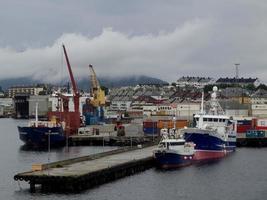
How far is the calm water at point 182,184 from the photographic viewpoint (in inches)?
1698

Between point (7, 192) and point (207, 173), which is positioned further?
point (207, 173)

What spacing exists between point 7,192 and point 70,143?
4713cm

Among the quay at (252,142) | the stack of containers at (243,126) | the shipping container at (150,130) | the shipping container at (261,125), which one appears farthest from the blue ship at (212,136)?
the shipping container at (261,125)

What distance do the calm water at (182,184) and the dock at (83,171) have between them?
74 centimetres

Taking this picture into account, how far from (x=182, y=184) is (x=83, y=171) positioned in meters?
7.46

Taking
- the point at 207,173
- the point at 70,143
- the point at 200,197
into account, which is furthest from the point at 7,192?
the point at 70,143

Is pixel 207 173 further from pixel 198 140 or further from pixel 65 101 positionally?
pixel 65 101

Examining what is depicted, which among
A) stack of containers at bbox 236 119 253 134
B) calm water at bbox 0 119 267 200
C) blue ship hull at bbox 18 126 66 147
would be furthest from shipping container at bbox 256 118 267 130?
calm water at bbox 0 119 267 200

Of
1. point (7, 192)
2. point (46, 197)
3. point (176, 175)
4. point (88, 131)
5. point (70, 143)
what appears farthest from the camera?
point (88, 131)

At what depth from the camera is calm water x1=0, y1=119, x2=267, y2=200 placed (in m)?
43.1

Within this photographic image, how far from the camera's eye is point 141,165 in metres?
55.7

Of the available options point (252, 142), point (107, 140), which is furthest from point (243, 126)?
point (107, 140)

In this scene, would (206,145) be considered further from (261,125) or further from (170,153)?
(261,125)

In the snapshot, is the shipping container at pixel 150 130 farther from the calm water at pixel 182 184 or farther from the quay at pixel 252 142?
the calm water at pixel 182 184
